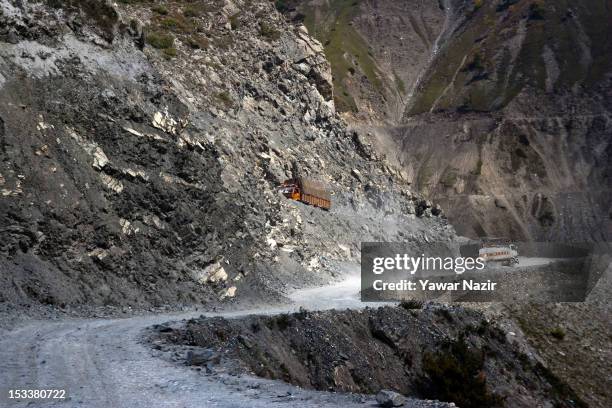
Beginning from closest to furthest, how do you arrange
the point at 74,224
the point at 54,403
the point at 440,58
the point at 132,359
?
the point at 54,403 → the point at 132,359 → the point at 74,224 → the point at 440,58

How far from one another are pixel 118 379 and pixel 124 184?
12452 millimetres

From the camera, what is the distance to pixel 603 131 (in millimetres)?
96750

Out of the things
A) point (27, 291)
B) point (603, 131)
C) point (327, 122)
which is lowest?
point (27, 291)

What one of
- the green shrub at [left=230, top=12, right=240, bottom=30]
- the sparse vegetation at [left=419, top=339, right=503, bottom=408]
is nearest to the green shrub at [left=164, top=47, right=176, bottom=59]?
the green shrub at [left=230, top=12, right=240, bottom=30]

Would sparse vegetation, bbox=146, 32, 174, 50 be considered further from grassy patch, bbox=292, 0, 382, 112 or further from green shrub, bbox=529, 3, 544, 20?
green shrub, bbox=529, 3, 544, 20

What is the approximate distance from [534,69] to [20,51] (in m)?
107

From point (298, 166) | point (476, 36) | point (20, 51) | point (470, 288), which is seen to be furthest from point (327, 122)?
point (476, 36)

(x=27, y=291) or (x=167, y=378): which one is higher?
(x=27, y=291)

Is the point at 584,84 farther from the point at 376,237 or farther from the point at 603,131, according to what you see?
the point at 376,237

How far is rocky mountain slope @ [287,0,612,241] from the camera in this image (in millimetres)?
86125

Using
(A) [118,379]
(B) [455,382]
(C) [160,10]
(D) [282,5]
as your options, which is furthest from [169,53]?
(D) [282,5]

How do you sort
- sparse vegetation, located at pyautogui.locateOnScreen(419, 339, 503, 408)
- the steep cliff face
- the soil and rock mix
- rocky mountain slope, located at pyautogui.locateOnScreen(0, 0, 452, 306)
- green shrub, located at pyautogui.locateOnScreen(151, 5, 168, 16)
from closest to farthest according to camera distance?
the soil and rock mix
rocky mountain slope, located at pyautogui.locateOnScreen(0, 0, 452, 306)
sparse vegetation, located at pyautogui.locateOnScreen(419, 339, 503, 408)
green shrub, located at pyautogui.locateOnScreen(151, 5, 168, 16)
the steep cliff face

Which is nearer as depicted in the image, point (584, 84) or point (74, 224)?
point (74, 224)

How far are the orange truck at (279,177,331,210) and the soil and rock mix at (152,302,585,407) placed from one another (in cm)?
1704
